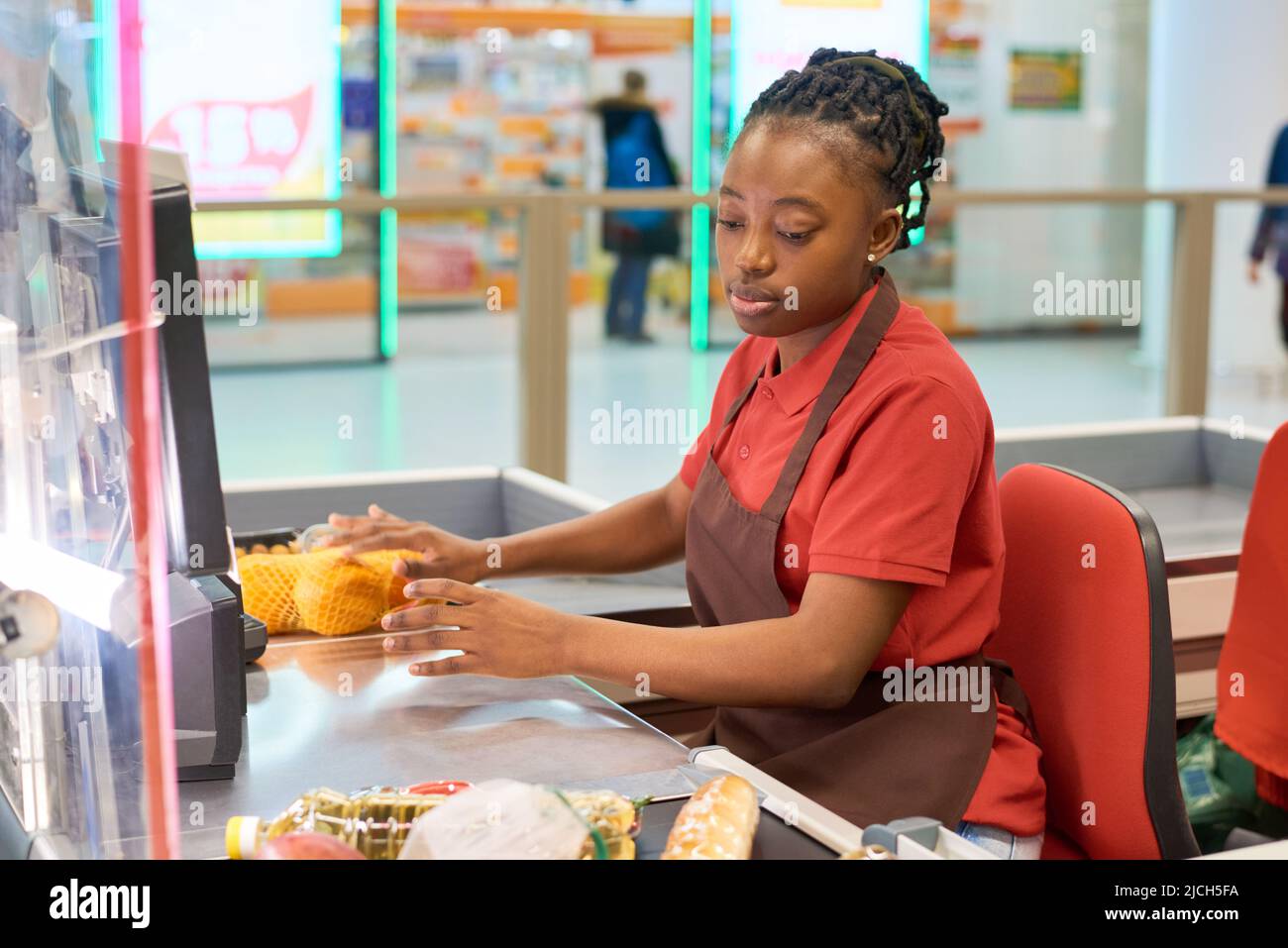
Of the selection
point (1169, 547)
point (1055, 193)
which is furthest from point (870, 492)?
point (1055, 193)

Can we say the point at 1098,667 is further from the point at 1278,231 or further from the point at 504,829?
the point at 1278,231

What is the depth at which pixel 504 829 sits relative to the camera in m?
0.79

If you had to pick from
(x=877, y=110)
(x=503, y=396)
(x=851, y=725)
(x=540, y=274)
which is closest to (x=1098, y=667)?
(x=851, y=725)

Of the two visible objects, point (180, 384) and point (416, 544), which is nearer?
point (180, 384)

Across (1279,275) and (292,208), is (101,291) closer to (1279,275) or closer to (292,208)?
(292,208)

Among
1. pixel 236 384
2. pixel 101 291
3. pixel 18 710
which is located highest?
pixel 101 291

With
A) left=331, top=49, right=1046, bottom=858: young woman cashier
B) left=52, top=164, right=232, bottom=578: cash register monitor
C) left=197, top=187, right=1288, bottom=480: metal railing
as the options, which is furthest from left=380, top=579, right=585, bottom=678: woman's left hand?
left=197, top=187, right=1288, bottom=480: metal railing

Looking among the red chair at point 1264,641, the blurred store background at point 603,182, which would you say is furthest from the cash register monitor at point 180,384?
the blurred store background at point 603,182

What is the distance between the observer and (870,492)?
46.9 inches

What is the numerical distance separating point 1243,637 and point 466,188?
19.3 ft

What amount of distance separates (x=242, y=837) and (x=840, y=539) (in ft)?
1.68

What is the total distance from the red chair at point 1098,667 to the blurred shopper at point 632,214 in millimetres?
5316

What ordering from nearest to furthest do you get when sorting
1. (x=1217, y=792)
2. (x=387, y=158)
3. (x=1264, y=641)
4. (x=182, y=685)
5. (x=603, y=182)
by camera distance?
1. (x=182, y=685)
2. (x=1264, y=641)
3. (x=1217, y=792)
4. (x=387, y=158)
5. (x=603, y=182)

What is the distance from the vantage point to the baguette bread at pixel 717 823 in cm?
87
